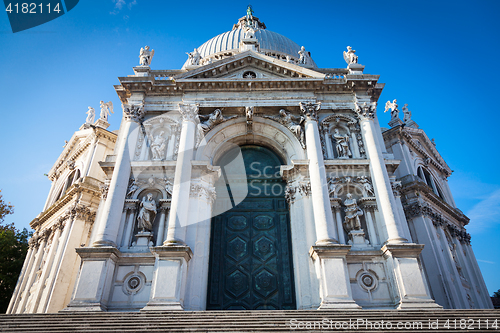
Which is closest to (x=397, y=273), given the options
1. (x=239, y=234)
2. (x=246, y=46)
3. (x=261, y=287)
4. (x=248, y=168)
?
(x=261, y=287)

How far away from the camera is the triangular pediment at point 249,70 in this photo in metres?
17.0

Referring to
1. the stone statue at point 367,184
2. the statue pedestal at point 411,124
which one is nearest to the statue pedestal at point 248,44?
the stone statue at point 367,184

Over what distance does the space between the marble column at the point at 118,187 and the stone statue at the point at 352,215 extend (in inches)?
350

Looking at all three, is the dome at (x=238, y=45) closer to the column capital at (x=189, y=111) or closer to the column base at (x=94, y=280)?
the column capital at (x=189, y=111)

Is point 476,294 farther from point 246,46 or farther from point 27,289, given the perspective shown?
point 27,289

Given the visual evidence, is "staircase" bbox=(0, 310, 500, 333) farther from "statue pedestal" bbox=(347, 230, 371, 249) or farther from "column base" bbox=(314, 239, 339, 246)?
"statue pedestal" bbox=(347, 230, 371, 249)

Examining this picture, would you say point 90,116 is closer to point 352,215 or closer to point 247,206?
point 247,206

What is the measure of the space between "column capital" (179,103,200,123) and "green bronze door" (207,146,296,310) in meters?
3.42

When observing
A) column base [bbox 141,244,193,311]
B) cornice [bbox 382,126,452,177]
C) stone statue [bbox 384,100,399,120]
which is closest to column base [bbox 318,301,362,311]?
column base [bbox 141,244,193,311]

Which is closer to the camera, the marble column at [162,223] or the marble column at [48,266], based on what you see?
the marble column at [162,223]

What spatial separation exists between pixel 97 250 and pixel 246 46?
12.3 meters

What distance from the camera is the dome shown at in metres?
30.6

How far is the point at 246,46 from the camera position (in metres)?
18.6

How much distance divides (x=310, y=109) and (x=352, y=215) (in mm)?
5248
